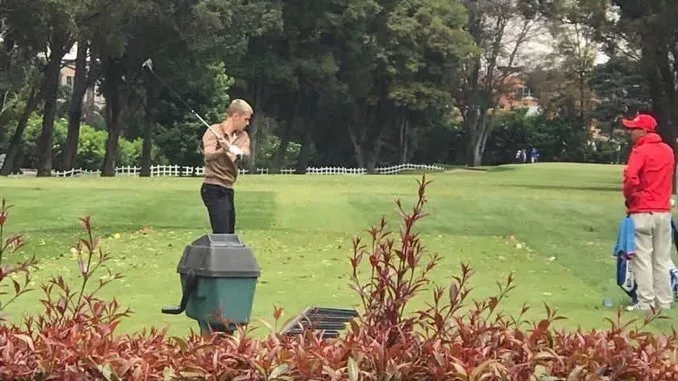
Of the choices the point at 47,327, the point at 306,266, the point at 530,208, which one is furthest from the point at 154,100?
the point at 47,327

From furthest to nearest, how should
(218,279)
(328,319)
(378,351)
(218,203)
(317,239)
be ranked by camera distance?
(317,239)
(218,203)
(328,319)
(218,279)
(378,351)

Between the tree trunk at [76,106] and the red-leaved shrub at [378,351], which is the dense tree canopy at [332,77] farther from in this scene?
the red-leaved shrub at [378,351]

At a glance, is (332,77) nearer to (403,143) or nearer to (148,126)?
(148,126)

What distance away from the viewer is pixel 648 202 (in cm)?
1095

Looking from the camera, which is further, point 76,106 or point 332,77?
point 332,77

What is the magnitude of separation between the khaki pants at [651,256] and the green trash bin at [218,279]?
5299mm

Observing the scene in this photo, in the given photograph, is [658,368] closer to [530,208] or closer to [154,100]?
[530,208]

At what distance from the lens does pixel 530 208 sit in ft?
90.6

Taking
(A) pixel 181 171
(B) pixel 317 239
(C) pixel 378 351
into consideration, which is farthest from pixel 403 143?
(C) pixel 378 351

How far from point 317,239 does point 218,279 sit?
13645mm

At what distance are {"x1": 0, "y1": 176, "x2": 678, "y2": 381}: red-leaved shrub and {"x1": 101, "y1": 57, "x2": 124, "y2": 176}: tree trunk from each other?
51467 mm

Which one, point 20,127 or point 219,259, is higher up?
point 20,127

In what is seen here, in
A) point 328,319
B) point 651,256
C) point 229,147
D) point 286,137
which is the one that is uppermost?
point 286,137

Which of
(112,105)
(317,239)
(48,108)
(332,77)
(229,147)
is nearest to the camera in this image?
(229,147)
